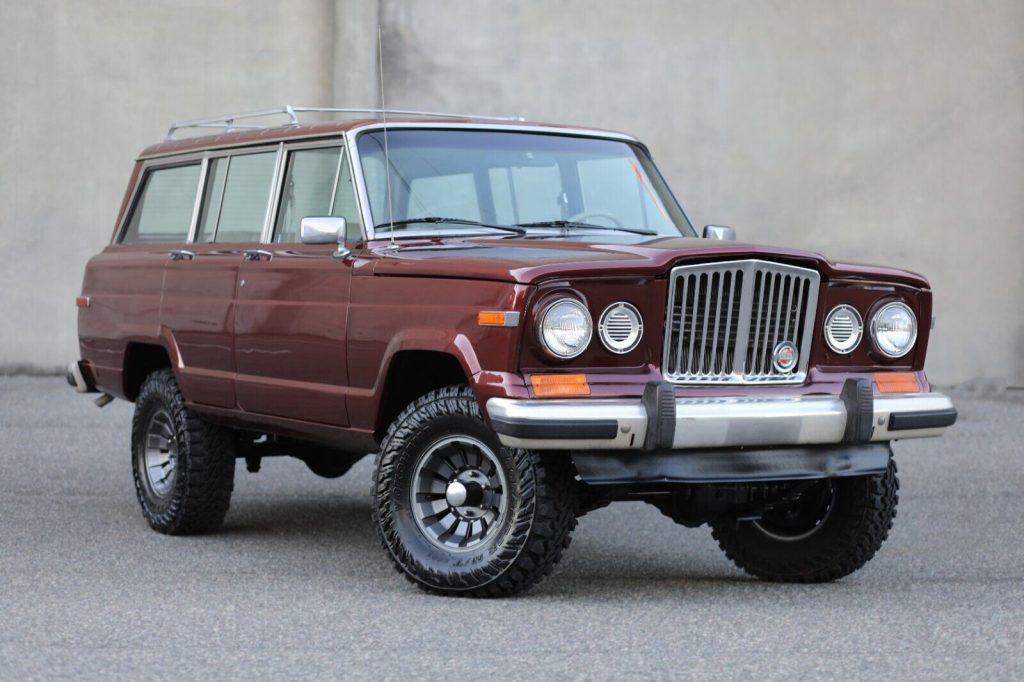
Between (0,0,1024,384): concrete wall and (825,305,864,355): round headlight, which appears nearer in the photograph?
(825,305,864,355): round headlight

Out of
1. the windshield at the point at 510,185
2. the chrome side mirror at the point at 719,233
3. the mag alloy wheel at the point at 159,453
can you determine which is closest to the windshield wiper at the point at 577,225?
the windshield at the point at 510,185

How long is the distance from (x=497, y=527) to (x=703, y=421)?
0.86m

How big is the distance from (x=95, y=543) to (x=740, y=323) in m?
3.36

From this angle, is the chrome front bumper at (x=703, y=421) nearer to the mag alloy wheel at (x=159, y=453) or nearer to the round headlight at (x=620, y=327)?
the round headlight at (x=620, y=327)

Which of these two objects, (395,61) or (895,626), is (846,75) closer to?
(395,61)

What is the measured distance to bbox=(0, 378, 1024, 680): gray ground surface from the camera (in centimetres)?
505

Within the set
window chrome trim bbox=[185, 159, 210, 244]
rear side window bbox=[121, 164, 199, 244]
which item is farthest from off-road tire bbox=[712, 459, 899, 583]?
rear side window bbox=[121, 164, 199, 244]

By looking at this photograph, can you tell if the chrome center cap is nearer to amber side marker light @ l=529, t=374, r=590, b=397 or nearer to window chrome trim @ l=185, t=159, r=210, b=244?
amber side marker light @ l=529, t=374, r=590, b=397

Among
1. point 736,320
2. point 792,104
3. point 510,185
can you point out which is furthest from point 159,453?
point 792,104

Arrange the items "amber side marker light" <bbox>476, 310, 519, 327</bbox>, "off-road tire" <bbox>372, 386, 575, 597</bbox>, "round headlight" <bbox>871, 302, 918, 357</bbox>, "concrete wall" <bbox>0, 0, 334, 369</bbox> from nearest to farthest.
A: 1. "amber side marker light" <bbox>476, 310, 519, 327</bbox>
2. "off-road tire" <bbox>372, 386, 575, 597</bbox>
3. "round headlight" <bbox>871, 302, 918, 357</bbox>
4. "concrete wall" <bbox>0, 0, 334, 369</bbox>

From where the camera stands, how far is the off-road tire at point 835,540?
6654 millimetres

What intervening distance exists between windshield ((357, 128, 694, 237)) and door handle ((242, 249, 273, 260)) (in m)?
0.70

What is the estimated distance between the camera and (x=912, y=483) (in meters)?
10.3

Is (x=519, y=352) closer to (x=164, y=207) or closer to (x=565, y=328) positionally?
(x=565, y=328)
